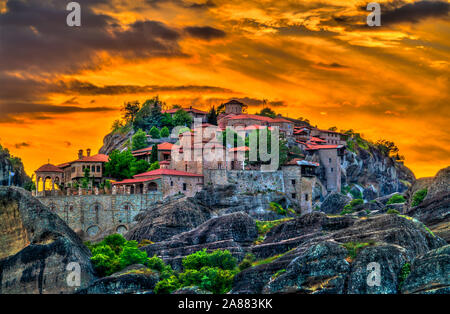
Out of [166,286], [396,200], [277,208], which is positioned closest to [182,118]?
[277,208]

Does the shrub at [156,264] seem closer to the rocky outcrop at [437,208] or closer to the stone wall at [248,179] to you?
the rocky outcrop at [437,208]

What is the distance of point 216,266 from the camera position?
252 ft

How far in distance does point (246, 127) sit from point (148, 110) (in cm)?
2030

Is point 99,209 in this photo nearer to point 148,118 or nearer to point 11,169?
point 11,169

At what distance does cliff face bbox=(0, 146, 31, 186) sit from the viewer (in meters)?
123

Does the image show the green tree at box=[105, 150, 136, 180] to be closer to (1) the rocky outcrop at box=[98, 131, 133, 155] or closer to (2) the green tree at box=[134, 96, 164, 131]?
(1) the rocky outcrop at box=[98, 131, 133, 155]

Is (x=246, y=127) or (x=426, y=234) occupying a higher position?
(x=246, y=127)

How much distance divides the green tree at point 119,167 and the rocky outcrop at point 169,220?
52.4ft

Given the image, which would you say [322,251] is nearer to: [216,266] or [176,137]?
[216,266]

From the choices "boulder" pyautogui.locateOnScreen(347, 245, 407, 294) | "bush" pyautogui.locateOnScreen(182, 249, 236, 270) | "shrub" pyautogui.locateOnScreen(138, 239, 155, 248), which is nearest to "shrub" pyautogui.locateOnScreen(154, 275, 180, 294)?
"bush" pyautogui.locateOnScreen(182, 249, 236, 270)

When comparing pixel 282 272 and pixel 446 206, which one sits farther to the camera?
pixel 446 206

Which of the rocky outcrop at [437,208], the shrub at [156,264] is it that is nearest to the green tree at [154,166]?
the shrub at [156,264]

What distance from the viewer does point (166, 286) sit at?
71875 millimetres
